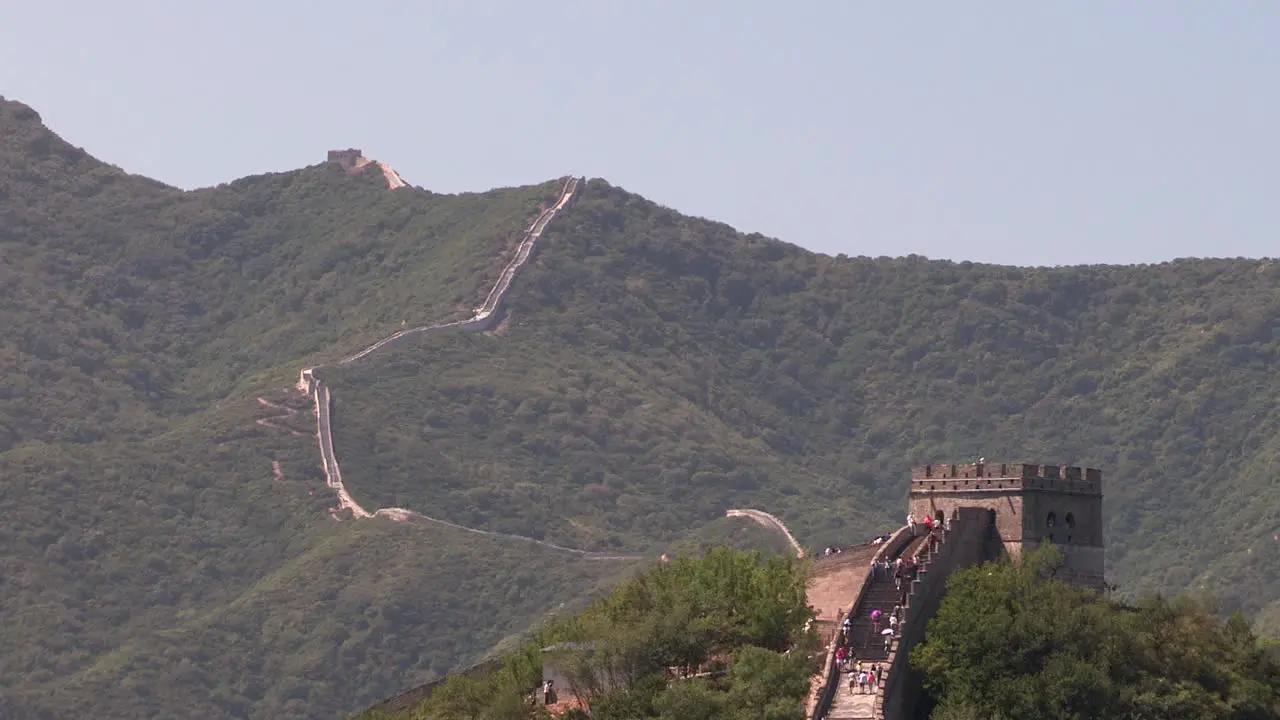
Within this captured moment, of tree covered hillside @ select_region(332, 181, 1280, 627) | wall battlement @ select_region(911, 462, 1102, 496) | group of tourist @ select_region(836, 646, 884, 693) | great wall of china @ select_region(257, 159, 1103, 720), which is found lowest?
group of tourist @ select_region(836, 646, 884, 693)

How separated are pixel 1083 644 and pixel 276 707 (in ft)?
248

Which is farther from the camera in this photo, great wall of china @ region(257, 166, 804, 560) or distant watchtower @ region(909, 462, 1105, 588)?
great wall of china @ region(257, 166, 804, 560)

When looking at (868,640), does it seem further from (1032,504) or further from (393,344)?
(393,344)

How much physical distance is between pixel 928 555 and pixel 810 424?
4925 inches

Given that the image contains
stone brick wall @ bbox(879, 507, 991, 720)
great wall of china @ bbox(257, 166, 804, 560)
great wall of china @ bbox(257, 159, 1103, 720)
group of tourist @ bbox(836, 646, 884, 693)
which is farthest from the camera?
great wall of china @ bbox(257, 166, 804, 560)

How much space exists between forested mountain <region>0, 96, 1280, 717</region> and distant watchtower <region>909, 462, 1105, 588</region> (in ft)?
150

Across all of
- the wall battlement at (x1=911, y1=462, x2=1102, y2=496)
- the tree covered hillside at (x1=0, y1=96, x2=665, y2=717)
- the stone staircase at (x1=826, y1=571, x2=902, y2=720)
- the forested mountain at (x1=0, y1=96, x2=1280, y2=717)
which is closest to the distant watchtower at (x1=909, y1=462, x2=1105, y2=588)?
the wall battlement at (x1=911, y1=462, x2=1102, y2=496)

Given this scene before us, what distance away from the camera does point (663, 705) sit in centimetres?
6769


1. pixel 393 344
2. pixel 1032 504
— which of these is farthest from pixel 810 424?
pixel 1032 504

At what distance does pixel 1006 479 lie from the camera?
248 ft

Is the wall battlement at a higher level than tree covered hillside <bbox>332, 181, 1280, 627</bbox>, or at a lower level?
lower

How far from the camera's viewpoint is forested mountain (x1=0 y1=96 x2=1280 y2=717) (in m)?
142

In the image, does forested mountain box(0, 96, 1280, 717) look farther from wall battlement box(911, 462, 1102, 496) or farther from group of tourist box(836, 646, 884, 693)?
group of tourist box(836, 646, 884, 693)

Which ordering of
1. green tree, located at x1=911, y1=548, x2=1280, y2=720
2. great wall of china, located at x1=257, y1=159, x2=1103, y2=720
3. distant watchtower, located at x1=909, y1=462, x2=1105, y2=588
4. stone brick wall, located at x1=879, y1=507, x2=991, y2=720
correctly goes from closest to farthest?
green tree, located at x1=911, y1=548, x2=1280, y2=720
great wall of china, located at x1=257, y1=159, x2=1103, y2=720
stone brick wall, located at x1=879, y1=507, x2=991, y2=720
distant watchtower, located at x1=909, y1=462, x2=1105, y2=588
